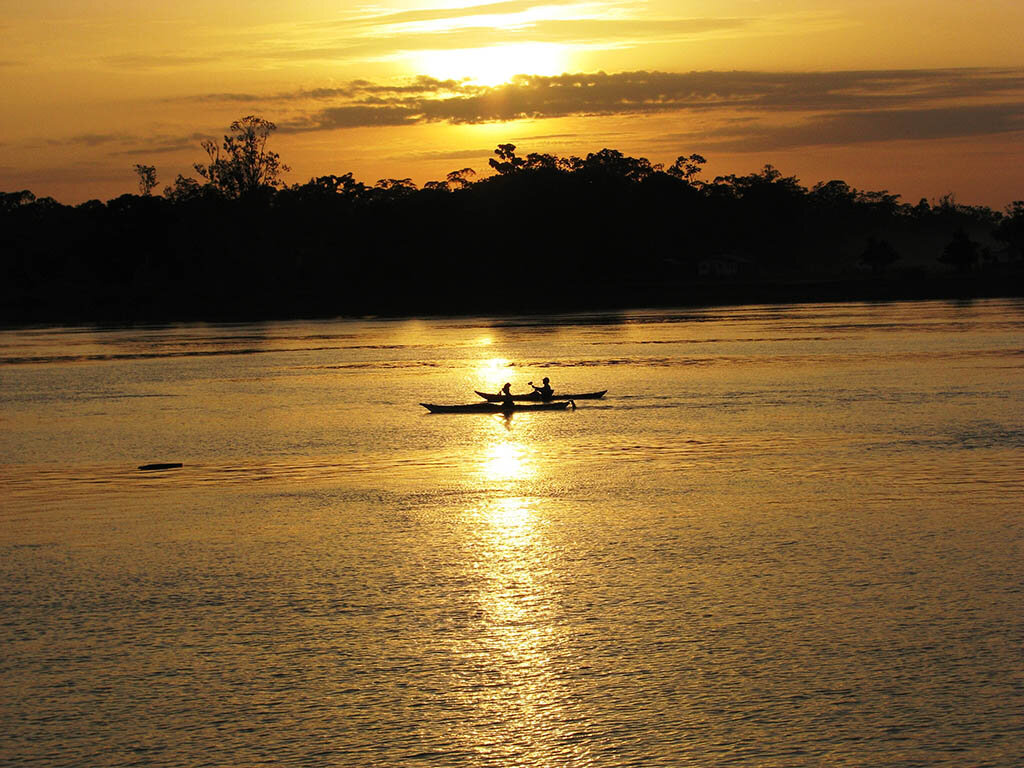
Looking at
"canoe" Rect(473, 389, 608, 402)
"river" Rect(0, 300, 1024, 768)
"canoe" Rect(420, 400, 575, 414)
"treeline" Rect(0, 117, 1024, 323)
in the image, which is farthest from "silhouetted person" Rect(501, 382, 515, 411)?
"treeline" Rect(0, 117, 1024, 323)

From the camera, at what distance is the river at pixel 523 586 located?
27.8 ft

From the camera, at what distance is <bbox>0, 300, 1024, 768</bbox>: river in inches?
333

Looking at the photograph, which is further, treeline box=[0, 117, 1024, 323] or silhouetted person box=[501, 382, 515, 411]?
treeline box=[0, 117, 1024, 323]

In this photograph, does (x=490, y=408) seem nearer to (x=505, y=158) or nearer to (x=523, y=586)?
(x=523, y=586)

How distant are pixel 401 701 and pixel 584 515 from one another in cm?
675

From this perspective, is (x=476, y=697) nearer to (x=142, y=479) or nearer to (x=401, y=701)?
(x=401, y=701)

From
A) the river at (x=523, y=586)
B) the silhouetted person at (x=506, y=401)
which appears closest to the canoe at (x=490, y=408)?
the silhouetted person at (x=506, y=401)

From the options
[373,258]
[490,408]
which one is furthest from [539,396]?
[373,258]

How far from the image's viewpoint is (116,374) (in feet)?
136

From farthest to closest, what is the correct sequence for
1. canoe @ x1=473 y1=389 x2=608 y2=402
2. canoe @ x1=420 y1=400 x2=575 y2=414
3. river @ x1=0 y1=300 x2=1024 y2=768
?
canoe @ x1=473 y1=389 x2=608 y2=402
canoe @ x1=420 y1=400 x2=575 y2=414
river @ x1=0 y1=300 x2=1024 y2=768

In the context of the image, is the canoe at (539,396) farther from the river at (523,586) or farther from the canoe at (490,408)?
the river at (523,586)

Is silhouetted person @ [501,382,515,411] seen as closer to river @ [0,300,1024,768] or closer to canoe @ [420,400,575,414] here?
canoe @ [420,400,575,414]

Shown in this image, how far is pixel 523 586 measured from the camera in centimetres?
1212

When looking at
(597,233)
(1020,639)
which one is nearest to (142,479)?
(1020,639)
